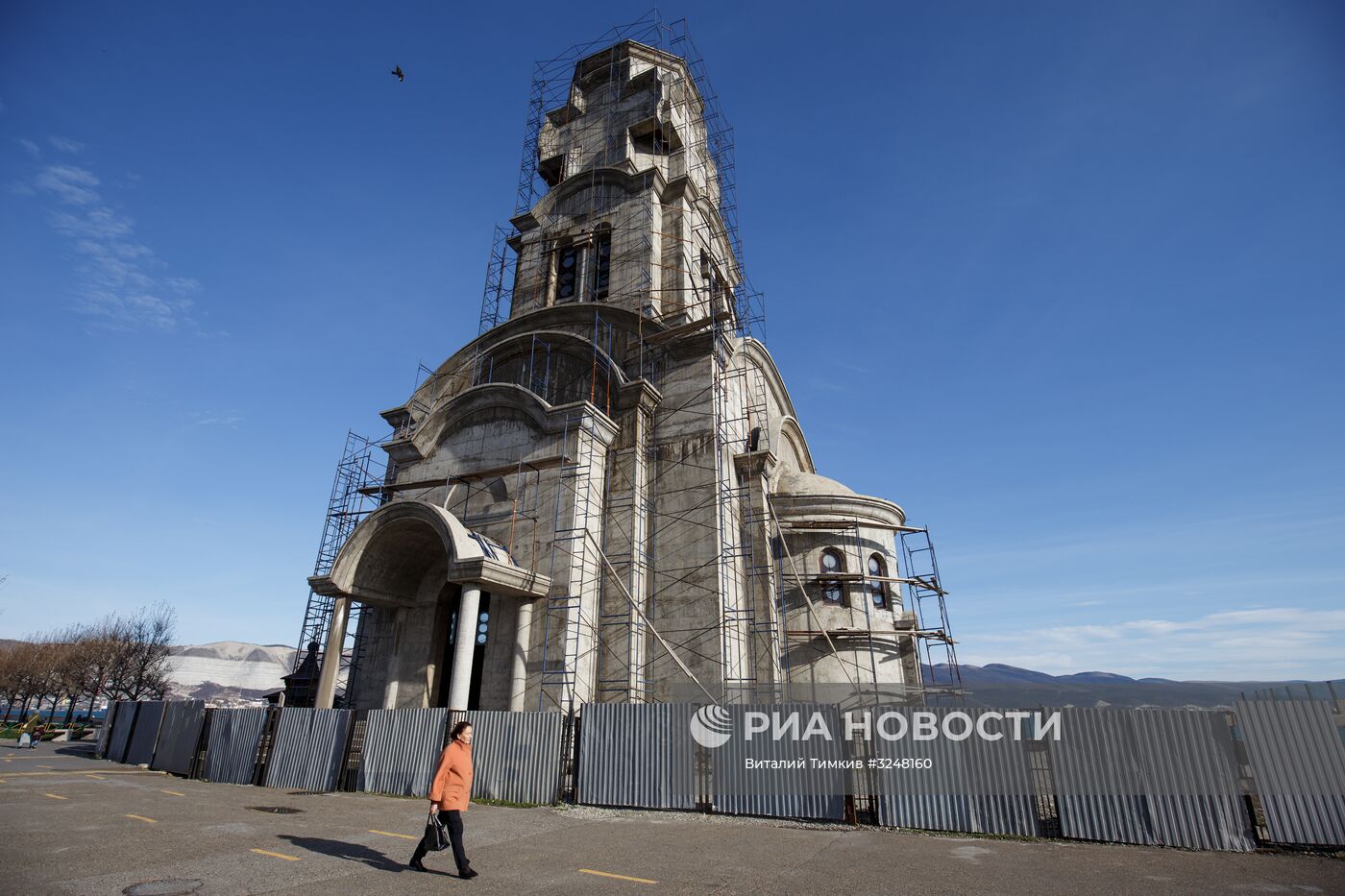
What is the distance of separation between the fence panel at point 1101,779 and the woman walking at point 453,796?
27.5ft

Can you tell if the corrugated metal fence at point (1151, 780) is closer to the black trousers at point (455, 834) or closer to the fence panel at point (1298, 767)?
the fence panel at point (1298, 767)

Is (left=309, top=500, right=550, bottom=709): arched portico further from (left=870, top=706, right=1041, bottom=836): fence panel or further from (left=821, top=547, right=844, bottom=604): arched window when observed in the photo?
(left=821, top=547, right=844, bottom=604): arched window

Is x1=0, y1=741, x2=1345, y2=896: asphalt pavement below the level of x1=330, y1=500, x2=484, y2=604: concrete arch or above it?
below

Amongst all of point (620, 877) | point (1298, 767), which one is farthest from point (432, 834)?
point (1298, 767)

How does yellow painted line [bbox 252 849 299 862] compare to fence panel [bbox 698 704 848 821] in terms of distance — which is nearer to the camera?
yellow painted line [bbox 252 849 299 862]

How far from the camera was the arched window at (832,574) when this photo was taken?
72.5 feet

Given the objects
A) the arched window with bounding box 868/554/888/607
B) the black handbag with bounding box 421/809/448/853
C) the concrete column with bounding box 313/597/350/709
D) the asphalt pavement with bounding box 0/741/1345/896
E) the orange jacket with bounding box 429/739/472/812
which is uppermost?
the arched window with bounding box 868/554/888/607

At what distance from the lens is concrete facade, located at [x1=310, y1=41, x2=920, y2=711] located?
1750 cm

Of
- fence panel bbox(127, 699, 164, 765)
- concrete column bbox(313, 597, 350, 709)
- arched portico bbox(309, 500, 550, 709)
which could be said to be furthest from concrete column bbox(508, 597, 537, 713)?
fence panel bbox(127, 699, 164, 765)

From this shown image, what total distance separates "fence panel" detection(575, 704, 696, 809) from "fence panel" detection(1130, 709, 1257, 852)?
700 centimetres

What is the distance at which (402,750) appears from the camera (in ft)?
44.2

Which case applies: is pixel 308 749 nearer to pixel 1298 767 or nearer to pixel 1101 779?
pixel 1101 779

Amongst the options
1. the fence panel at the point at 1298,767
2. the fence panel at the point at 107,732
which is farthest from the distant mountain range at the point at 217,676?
the fence panel at the point at 1298,767

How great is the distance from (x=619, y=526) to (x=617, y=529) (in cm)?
10
